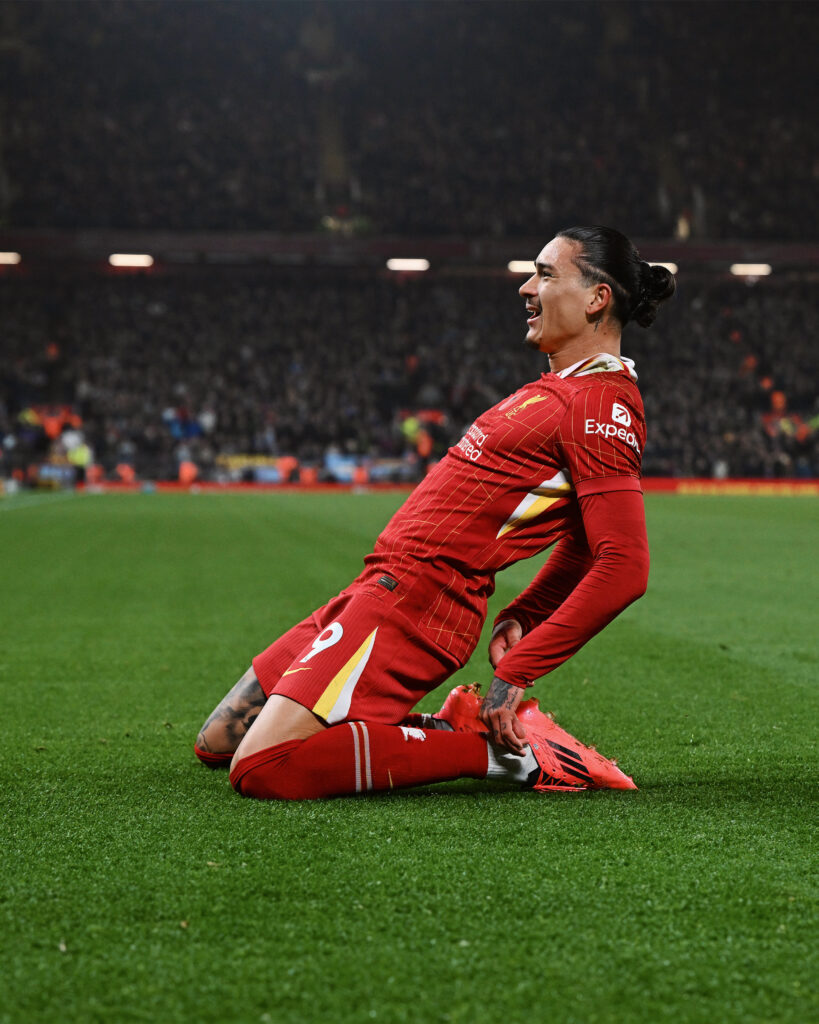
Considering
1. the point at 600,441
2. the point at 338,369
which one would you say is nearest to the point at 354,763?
the point at 600,441

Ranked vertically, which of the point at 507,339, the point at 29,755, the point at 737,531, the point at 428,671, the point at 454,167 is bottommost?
the point at 737,531

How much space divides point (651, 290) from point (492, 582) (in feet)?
2.92

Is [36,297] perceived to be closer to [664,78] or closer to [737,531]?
[664,78]

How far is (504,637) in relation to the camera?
3127 mm

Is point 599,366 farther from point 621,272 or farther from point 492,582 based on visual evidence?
point 492,582

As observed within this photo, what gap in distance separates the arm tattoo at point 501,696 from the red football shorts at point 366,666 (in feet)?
0.71

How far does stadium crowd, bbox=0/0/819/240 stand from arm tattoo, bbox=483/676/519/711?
33.7 m

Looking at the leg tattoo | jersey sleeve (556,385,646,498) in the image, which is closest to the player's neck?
jersey sleeve (556,385,646,498)

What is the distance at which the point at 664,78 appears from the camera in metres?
39.0

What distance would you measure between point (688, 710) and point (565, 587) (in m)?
1.30

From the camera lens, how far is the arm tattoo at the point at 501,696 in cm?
272

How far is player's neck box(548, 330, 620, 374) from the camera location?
2.94 metres

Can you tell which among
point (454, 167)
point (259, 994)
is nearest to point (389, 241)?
point (454, 167)

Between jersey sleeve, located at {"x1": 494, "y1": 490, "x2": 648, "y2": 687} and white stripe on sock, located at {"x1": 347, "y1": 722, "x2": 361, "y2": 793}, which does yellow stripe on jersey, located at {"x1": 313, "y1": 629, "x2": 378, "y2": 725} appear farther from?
jersey sleeve, located at {"x1": 494, "y1": 490, "x2": 648, "y2": 687}
